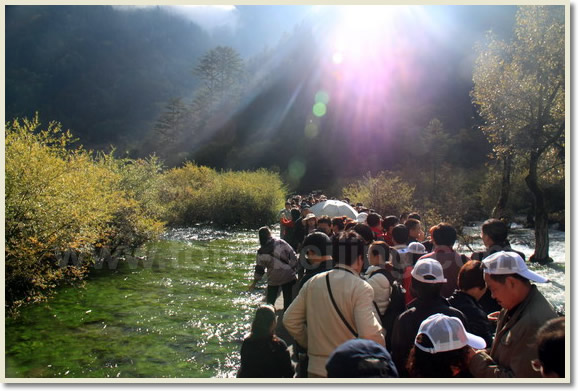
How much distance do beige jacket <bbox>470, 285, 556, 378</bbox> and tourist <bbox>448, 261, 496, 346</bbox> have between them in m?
0.58

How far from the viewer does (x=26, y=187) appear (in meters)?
8.44

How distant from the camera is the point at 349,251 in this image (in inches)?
121

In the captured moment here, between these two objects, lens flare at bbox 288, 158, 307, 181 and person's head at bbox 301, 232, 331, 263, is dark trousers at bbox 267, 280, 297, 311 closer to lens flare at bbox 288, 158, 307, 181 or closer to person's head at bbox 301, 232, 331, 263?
person's head at bbox 301, 232, 331, 263

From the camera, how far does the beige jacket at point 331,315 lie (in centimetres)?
288

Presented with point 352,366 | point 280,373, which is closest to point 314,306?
point 280,373

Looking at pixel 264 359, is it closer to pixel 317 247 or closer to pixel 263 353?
pixel 263 353

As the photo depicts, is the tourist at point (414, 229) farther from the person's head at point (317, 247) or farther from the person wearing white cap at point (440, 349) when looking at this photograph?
the person wearing white cap at point (440, 349)

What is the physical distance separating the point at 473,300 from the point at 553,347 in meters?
1.71

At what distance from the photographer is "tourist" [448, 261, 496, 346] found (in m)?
3.26

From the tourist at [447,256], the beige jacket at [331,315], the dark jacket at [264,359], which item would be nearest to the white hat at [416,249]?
the tourist at [447,256]

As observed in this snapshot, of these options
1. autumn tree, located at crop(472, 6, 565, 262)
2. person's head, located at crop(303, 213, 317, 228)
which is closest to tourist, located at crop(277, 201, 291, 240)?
person's head, located at crop(303, 213, 317, 228)

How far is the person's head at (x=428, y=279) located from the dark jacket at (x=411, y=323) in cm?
5

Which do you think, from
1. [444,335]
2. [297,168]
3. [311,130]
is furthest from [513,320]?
[311,130]

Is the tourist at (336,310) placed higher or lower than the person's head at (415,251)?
lower
